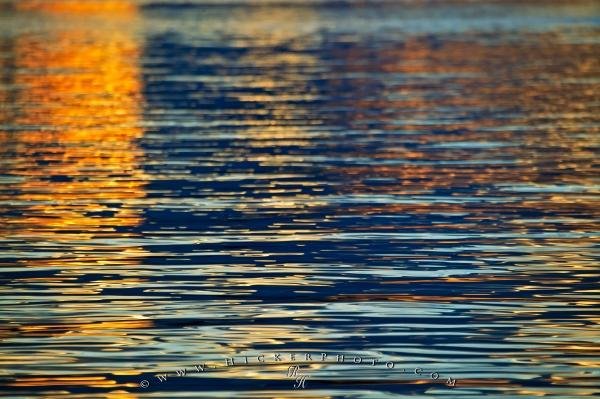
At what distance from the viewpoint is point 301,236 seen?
12055mm

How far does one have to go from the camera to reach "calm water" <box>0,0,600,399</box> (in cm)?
823

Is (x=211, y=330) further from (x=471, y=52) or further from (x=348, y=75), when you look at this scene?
(x=471, y=52)

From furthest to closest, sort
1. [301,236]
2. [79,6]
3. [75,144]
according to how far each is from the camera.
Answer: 1. [79,6]
2. [75,144]
3. [301,236]

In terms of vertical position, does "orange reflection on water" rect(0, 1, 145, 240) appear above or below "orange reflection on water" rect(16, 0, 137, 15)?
above

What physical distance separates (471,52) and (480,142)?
22618 millimetres

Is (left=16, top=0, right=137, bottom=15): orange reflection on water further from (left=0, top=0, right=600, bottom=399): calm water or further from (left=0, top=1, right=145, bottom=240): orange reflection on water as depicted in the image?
(left=0, top=0, right=600, bottom=399): calm water

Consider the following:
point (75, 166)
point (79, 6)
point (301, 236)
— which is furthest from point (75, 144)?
point (79, 6)

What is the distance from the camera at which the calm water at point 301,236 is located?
27.0 feet

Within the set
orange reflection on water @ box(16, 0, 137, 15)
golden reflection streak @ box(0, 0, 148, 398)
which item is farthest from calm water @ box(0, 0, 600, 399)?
orange reflection on water @ box(16, 0, 137, 15)

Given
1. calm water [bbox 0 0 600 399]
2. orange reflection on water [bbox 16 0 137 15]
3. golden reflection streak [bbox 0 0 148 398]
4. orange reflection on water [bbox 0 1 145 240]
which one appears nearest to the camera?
calm water [bbox 0 0 600 399]

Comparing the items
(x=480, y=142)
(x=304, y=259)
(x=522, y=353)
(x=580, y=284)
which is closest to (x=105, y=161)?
(x=480, y=142)

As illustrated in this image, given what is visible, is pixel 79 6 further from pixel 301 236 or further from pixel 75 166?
pixel 301 236

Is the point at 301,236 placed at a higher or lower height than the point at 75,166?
higher

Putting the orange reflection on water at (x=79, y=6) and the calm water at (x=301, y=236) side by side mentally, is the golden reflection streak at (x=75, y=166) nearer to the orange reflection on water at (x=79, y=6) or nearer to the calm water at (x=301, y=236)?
the calm water at (x=301, y=236)
